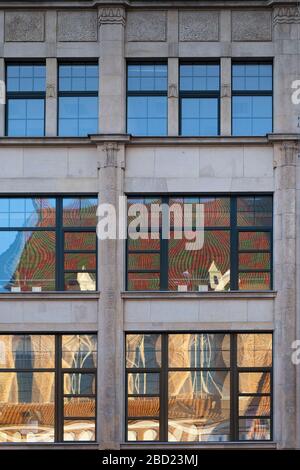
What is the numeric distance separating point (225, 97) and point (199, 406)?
805 centimetres

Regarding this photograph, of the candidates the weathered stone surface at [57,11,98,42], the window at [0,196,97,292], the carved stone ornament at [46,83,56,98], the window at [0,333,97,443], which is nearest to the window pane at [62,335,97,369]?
the window at [0,333,97,443]

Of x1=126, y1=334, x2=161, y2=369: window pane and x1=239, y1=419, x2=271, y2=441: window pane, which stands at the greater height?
x1=126, y1=334, x2=161, y2=369: window pane

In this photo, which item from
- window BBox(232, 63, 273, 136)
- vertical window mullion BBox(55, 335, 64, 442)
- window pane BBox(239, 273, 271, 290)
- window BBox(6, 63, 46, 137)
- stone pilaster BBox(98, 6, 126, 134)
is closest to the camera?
vertical window mullion BBox(55, 335, 64, 442)

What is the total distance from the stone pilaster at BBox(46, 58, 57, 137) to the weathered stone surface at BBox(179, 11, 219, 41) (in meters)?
3.49

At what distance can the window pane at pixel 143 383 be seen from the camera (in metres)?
23.7

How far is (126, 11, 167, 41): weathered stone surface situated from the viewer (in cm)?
2450

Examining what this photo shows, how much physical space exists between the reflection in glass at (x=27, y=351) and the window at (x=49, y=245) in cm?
127

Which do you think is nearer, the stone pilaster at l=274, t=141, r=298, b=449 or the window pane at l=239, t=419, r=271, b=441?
the stone pilaster at l=274, t=141, r=298, b=449

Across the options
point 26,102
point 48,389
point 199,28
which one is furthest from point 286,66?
point 48,389

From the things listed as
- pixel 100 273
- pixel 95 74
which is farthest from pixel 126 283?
pixel 95 74

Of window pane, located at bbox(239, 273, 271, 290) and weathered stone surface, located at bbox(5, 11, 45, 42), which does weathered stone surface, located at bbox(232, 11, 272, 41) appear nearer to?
weathered stone surface, located at bbox(5, 11, 45, 42)

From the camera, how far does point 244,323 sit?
2361 cm

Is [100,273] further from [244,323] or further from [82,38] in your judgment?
[82,38]

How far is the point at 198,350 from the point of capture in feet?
77.9
